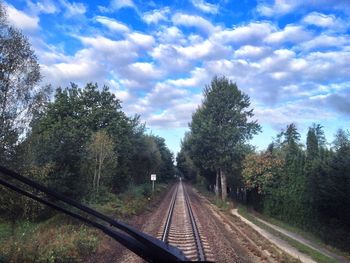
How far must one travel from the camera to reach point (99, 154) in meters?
29.5

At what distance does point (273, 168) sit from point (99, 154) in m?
18.0

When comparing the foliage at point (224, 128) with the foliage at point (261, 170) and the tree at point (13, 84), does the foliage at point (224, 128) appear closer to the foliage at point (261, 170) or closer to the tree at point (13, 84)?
the foliage at point (261, 170)

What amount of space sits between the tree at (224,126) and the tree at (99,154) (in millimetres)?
18013

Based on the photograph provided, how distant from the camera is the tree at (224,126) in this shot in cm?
4572

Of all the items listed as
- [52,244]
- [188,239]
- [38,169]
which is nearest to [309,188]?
[188,239]

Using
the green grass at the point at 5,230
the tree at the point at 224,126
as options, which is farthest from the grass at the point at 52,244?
the tree at the point at 224,126

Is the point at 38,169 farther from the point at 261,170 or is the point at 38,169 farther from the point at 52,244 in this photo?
the point at 261,170

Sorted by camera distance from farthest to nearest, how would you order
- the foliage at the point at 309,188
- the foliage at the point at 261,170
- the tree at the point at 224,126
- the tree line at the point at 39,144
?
the tree at the point at 224,126 → the foliage at the point at 261,170 → the foliage at the point at 309,188 → the tree line at the point at 39,144

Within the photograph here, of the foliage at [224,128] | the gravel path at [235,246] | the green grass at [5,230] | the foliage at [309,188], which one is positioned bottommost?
the gravel path at [235,246]

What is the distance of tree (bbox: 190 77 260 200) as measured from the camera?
45719 mm

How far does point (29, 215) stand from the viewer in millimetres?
17438

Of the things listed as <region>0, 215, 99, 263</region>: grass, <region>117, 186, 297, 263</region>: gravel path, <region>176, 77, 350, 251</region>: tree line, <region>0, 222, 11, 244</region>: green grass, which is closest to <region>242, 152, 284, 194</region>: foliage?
<region>176, 77, 350, 251</region>: tree line

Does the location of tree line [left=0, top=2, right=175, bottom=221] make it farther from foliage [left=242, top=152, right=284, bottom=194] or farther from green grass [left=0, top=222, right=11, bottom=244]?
foliage [left=242, top=152, right=284, bottom=194]

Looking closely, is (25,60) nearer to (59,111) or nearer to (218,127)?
(59,111)
